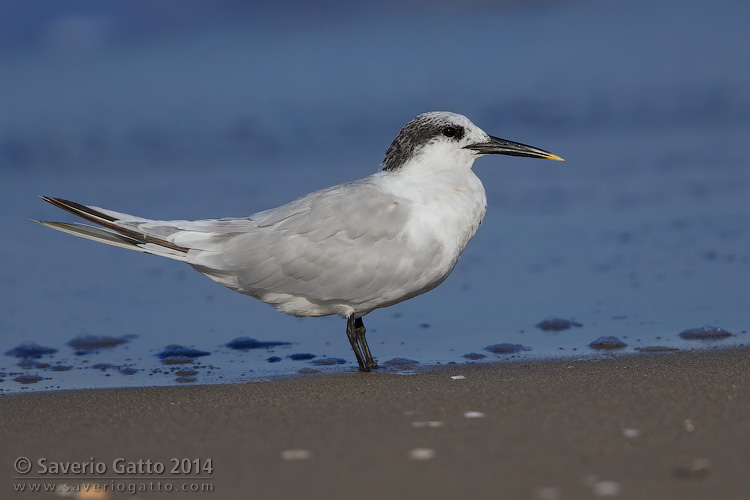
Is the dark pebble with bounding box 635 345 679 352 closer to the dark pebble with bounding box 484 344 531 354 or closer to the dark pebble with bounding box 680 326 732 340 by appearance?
the dark pebble with bounding box 680 326 732 340

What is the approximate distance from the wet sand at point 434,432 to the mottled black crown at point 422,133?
1366 millimetres

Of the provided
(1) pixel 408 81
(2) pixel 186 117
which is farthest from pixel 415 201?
(1) pixel 408 81

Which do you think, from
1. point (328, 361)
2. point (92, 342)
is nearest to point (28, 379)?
point (92, 342)

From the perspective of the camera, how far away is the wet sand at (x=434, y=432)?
2.94 m

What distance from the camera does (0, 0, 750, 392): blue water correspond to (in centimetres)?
591

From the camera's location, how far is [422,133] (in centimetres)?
553

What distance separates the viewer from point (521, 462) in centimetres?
308

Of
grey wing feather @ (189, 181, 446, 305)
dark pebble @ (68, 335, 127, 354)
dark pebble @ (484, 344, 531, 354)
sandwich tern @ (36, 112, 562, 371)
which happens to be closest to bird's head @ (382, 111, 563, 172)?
sandwich tern @ (36, 112, 562, 371)

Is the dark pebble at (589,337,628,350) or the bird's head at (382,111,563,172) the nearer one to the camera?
the dark pebble at (589,337,628,350)

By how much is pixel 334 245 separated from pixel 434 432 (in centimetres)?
181

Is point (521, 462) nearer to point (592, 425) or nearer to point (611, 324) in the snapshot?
point (592, 425)

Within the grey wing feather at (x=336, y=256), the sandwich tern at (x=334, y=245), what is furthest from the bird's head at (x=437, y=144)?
the grey wing feather at (x=336, y=256)

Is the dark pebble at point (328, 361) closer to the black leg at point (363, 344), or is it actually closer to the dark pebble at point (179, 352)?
the black leg at point (363, 344)

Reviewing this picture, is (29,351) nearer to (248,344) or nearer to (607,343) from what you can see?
(248,344)
